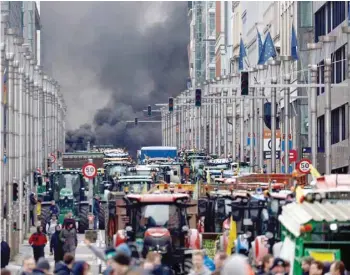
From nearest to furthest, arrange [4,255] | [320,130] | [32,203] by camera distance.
→ [4,255] → [32,203] → [320,130]

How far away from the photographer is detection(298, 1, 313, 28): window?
10581 centimetres

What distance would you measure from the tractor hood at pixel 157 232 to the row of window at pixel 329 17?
51.9 metres

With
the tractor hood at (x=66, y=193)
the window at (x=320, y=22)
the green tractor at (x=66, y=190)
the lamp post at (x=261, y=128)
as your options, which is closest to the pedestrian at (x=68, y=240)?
the green tractor at (x=66, y=190)

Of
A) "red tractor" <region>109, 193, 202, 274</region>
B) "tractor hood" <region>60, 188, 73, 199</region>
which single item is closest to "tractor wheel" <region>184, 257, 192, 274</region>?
"red tractor" <region>109, 193, 202, 274</region>

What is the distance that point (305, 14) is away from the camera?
10619cm

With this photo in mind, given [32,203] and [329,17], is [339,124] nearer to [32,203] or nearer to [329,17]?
[329,17]

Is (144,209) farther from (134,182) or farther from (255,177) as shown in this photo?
(134,182)

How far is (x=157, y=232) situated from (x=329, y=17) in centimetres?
5850

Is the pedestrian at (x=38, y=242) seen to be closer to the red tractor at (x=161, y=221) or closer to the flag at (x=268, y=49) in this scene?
the red tractor at (x=161, y=221)

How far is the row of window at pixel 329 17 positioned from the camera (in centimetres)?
8531

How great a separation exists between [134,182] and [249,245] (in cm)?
2961

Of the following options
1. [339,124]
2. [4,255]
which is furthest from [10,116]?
[339,124]

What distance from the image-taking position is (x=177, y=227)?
34469mm

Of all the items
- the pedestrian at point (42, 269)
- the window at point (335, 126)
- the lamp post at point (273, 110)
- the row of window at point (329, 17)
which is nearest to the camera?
the pedestrian at point (42, 269)
